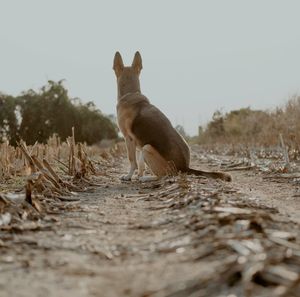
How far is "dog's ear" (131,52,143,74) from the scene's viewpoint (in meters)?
11.3

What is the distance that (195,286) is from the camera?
252cm

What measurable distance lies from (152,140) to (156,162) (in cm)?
39

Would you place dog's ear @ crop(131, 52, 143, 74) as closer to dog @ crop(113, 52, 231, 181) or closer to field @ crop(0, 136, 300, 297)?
dog @ crop(113, 52, 231, 181)

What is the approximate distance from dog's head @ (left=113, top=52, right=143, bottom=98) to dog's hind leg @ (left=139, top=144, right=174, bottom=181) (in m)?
2.34

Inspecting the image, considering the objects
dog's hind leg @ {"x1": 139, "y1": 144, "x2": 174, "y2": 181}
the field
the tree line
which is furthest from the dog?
the tree line

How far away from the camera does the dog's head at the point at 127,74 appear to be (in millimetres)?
11008

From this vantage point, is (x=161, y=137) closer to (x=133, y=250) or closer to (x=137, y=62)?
(x=137, y=62)

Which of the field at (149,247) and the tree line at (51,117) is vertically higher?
the tree line at (51,117)

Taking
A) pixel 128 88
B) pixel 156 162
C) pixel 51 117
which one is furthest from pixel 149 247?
pixel 51 117

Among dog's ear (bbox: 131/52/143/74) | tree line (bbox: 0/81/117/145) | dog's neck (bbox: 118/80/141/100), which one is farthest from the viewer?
tree line (bbox: 0/81/117/145)

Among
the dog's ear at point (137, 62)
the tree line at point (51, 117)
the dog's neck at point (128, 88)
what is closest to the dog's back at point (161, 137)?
the dog's neck at point (128, 88)

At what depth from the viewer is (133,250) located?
3.37 metres

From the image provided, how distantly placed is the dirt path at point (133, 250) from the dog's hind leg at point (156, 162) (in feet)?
11.2

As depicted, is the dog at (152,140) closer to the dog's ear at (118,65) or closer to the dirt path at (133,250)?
the dog's ear at (118,65)
